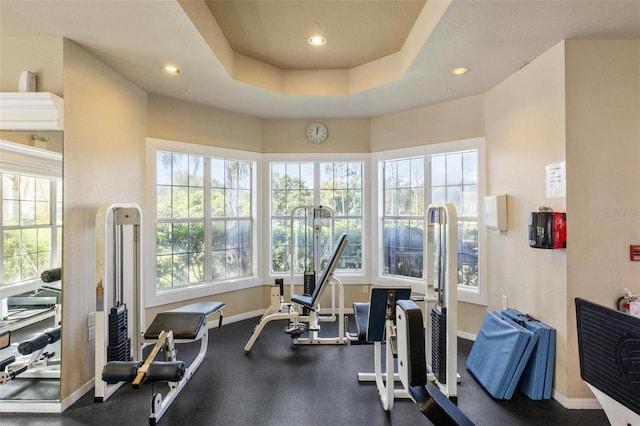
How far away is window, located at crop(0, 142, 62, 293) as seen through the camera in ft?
7.72

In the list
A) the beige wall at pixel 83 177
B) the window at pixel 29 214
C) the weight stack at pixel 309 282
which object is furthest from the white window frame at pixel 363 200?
the window at pixel 29 214

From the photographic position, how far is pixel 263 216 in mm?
4520

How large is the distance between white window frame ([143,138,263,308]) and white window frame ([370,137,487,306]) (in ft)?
5.34

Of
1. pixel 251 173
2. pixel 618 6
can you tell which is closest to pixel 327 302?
pixel 251 173

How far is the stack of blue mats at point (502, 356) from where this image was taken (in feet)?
8.18

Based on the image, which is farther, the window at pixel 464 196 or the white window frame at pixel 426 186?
the window at pixel 464 196

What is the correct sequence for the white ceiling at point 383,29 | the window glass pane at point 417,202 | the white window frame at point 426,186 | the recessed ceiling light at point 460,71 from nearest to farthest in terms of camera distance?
1. the white ceiling at point 383,29
2. the recessed ceiling light at point 460,71
3. the white window frame at point 426,186
4. the window glass pane at point 417,202

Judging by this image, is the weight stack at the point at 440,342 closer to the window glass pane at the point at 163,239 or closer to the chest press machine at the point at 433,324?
the chest press machine at the point at 433,324

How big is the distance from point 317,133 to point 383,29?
1864mm

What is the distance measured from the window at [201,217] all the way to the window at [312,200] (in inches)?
13.8

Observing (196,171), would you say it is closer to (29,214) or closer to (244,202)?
(244,202)

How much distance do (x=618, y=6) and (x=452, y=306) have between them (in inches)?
88.1

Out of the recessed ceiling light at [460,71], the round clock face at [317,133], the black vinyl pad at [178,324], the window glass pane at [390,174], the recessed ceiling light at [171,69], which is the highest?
the recessed ceiling light at [171,69]

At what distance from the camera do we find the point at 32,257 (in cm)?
240
